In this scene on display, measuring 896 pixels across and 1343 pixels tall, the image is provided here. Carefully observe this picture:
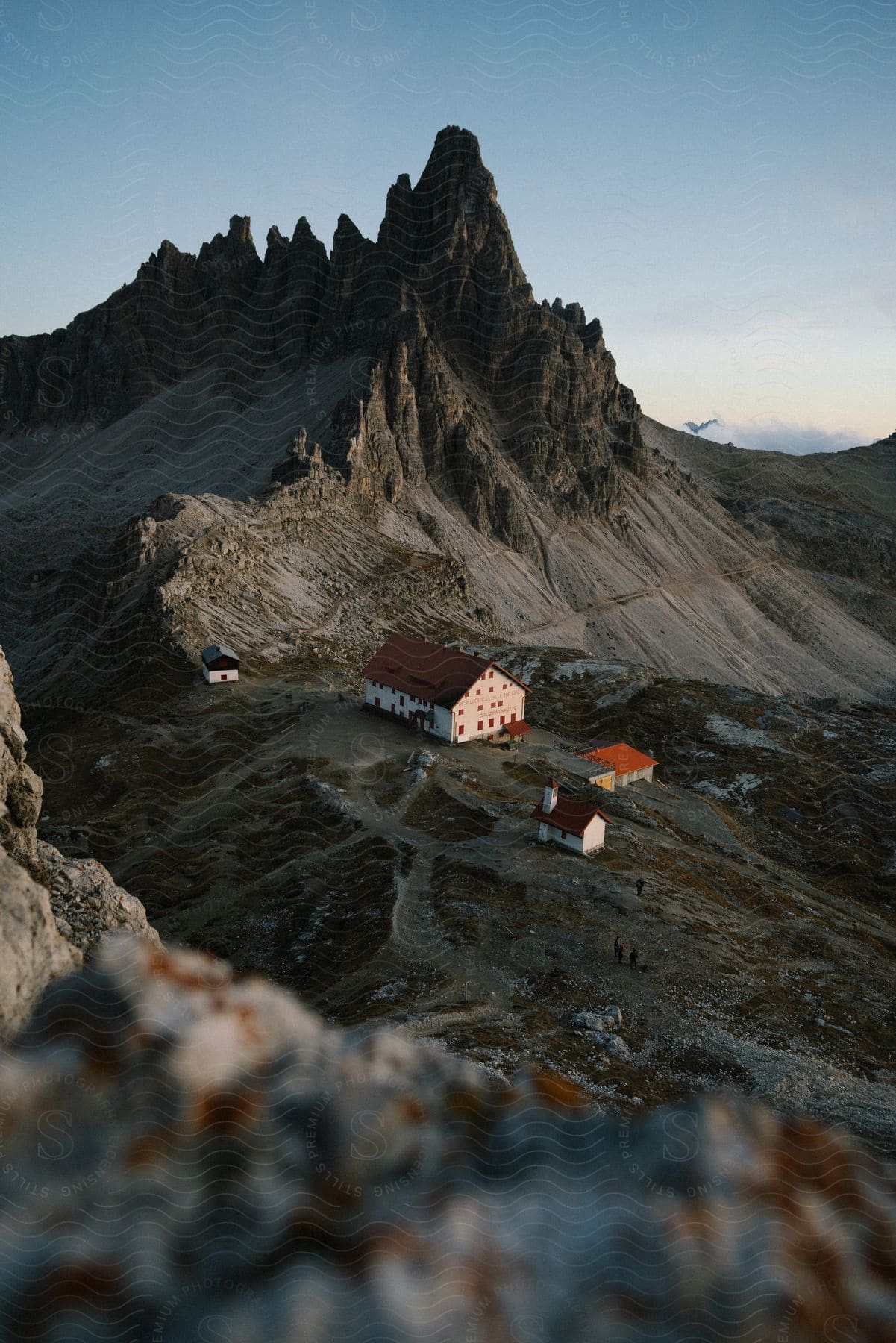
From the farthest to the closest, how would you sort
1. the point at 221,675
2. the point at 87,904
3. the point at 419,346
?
the point at 419,346 → the point at 221,675 → the point at 87,904

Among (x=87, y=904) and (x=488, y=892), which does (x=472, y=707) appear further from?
(x=87, y=904)

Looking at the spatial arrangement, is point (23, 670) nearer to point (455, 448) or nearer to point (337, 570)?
point (337, 570)

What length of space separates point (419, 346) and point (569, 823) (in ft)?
349

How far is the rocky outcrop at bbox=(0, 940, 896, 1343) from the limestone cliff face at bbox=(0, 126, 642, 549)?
109 meters

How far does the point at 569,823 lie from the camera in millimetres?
44156

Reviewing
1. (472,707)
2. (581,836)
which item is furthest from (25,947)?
Answer: (472,707)

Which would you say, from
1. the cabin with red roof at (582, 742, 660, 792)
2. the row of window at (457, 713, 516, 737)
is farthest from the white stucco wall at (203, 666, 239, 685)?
the cabin with red roof at (582, 742, 660, 792)

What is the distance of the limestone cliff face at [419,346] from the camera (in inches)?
5207

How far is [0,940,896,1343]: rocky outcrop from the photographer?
40.0 feet

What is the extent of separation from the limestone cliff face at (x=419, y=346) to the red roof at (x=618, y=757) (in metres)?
66.6

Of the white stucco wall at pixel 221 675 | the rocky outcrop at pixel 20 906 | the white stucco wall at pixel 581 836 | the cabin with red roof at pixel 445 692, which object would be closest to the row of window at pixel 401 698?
the cabin with red roof at pixel 445 692

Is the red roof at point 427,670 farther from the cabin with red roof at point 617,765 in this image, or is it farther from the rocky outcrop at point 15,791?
the rocky outcrop at point 15,791

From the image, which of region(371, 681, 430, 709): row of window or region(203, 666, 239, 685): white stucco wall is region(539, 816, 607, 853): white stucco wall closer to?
region(371, 681, 430, 709): row of window

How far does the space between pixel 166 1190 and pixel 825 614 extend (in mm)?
159449
